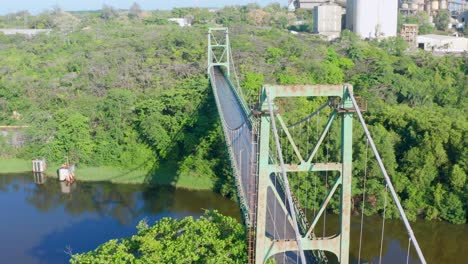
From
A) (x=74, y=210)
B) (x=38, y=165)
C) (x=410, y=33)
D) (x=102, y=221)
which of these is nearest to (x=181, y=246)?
(x=102, y=221)

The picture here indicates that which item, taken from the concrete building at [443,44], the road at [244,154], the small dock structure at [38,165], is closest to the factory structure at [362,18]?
the concrete building at [443,44]

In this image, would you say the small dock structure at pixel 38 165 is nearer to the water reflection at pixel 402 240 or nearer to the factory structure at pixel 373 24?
the water reflection at pixel 402 240

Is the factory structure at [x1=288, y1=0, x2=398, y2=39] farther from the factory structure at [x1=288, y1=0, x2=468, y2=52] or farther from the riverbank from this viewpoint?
the riverbank

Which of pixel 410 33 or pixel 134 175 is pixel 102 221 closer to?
pixel 134 175

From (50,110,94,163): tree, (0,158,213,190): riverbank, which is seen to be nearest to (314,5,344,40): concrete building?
(50,110,94,163): tree

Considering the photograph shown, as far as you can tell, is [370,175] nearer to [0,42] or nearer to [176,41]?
[176,41]

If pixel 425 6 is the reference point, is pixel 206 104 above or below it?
below
